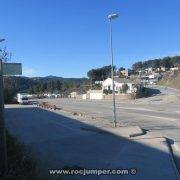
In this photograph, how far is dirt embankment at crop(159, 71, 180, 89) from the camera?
13650 centimetres

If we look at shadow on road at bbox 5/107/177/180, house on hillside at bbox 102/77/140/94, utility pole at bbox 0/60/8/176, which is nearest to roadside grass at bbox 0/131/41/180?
utility pole at bbox 0/60/8/176

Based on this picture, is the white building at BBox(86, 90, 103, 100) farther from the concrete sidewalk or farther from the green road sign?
the green road sign

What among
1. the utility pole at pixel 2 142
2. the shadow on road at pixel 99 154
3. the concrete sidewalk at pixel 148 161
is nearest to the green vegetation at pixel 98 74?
the shadow on road at pixel 99 154

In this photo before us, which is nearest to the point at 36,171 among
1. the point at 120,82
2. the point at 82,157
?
the point at 82,157

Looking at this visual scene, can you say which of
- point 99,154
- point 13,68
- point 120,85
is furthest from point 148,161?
point 120,85

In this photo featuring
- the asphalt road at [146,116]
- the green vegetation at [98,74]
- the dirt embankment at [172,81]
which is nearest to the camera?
the asphalt road at [146,116]

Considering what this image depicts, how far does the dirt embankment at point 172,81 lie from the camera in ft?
448

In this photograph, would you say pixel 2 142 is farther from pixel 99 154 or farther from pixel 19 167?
pixel 99 154

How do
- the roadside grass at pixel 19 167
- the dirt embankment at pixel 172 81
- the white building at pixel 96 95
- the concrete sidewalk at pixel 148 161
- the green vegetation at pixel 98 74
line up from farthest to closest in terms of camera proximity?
the green vegetation at pixel 98 74
the dirt embankment at pixel 172 81
the white building at pixel 96 95
the concrete sidewalk at pixel 148 161
the roadside grass at pixel 19 167

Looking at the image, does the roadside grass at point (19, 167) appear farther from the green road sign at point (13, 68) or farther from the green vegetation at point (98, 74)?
the green vegetation at point (98, 74)

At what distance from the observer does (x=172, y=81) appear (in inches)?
5655

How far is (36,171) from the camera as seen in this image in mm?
10016

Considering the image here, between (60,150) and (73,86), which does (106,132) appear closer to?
(60,150)

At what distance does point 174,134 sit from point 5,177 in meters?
15.3
